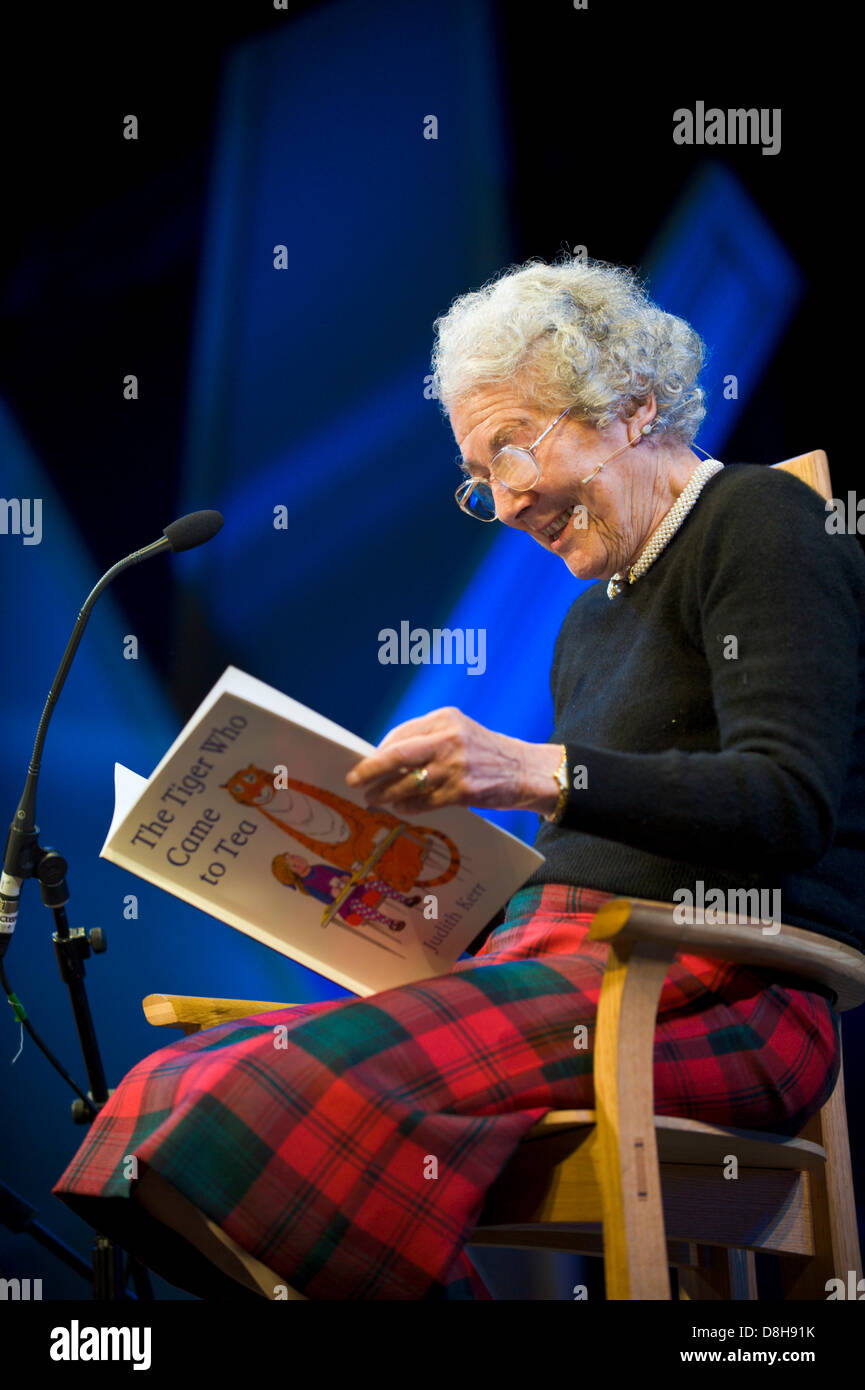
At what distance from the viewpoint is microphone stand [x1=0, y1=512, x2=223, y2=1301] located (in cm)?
149

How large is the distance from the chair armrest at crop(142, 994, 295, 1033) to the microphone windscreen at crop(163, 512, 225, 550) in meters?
0.60

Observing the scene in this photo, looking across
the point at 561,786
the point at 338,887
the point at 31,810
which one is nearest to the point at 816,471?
the point at 561,786

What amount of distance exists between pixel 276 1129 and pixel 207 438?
1.78m

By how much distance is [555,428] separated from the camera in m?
1.42

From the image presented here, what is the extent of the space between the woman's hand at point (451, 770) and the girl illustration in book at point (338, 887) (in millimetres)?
176

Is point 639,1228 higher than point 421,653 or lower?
lower

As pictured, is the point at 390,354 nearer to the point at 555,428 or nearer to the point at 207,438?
the point at 207,438

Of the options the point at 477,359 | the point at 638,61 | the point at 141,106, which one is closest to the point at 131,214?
the point at 141,106

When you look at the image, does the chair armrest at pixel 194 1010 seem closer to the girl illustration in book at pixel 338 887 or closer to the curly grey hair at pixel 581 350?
the girl illustration in book at pixel 338 887

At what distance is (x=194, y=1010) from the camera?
1445 mm

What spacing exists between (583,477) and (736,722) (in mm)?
457

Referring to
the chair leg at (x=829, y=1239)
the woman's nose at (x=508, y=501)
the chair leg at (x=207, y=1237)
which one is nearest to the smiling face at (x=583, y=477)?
the woman's nose at (x=508, y=501)

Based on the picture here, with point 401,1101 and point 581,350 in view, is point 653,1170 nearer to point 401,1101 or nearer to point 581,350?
point 401,1101

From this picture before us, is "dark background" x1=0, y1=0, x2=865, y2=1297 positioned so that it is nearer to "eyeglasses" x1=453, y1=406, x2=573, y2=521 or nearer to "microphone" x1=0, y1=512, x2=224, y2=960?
"microphone" x1=0, y1=512, x2=224, y2=960
